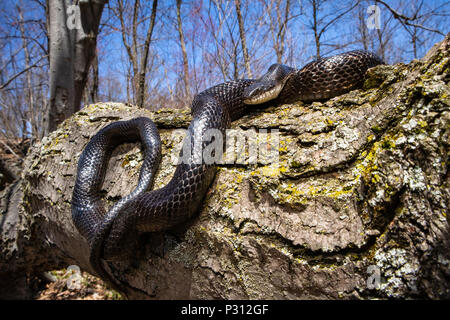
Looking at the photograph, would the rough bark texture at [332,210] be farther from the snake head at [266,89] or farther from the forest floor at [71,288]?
the forest floor at [71,288]

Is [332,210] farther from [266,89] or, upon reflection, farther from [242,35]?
[242,35]

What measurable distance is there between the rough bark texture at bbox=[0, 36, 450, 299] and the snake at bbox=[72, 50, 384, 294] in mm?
125

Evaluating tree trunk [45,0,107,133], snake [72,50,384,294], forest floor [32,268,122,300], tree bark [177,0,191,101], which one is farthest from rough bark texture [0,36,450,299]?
tree bark [177,0,191,101]

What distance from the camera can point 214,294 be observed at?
1620mm

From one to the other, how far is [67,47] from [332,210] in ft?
16.4

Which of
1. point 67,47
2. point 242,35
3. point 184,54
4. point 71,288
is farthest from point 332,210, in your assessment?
point 184,54

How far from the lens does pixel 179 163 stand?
1.76 metres

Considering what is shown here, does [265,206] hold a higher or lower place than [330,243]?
higher

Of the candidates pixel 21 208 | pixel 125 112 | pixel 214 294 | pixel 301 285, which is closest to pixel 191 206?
pixel 214 294

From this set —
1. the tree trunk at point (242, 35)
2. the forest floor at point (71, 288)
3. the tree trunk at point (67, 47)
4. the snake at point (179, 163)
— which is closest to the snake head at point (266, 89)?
the snake at point (179, 163)

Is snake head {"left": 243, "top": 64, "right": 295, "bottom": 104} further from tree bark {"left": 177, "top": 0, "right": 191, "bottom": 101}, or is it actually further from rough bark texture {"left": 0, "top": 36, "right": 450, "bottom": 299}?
tree bark {"left": 177, "top": 0, "right": 191, "bottom": 101}
